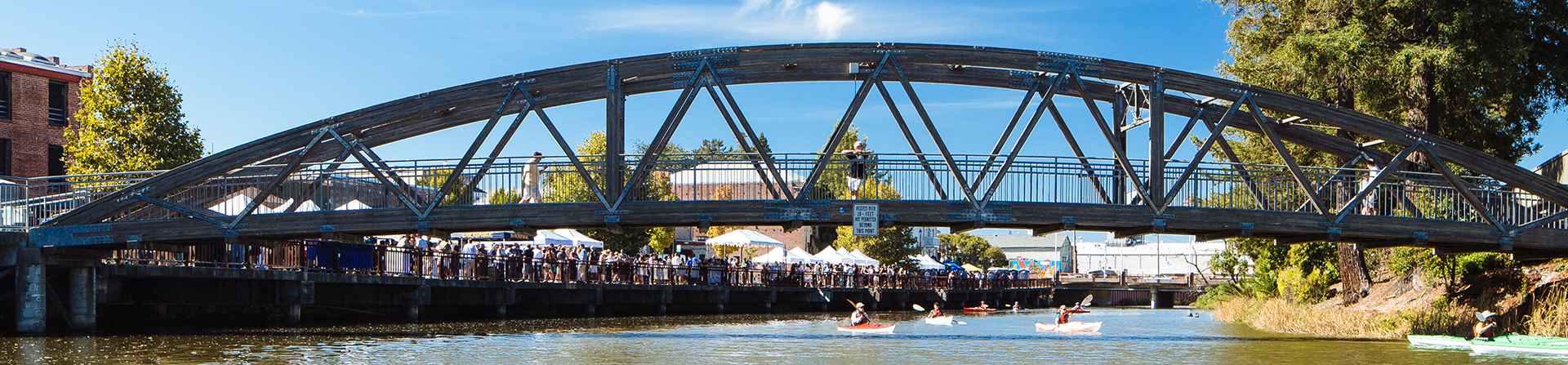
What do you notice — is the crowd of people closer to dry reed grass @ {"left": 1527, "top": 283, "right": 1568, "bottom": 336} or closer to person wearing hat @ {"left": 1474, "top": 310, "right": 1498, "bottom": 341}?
Result: person wearing hat @ {"left": 1474, "top": 310, "right": 1498, "bottom": 341}

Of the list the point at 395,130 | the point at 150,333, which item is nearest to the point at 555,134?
the point at 395,130

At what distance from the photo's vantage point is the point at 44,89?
45.7 m

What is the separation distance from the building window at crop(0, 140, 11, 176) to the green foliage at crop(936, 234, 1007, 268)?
Answer: 97548mm

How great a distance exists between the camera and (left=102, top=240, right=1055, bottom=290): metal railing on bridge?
96.6 feet

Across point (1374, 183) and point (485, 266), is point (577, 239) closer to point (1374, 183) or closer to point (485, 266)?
point (485, 266)

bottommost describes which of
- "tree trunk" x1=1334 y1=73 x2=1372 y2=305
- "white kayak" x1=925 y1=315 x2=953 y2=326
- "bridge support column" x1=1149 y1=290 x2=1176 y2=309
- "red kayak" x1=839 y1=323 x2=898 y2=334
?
"bridge support column" x1=1149 y1=290 x2=1176 y2=309

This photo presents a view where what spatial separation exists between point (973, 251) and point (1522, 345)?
11597 cm

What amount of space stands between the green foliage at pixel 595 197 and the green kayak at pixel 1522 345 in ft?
52.5

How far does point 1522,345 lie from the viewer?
24547 millimetres

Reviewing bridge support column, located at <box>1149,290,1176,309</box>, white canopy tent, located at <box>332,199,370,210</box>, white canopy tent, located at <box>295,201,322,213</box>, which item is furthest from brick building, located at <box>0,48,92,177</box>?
bridge support column, located at <box>1149,290,1176,309</box>

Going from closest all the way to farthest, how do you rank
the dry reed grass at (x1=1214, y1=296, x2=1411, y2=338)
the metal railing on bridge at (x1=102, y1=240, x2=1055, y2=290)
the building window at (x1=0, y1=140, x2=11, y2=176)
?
the metal railing on bridge at (x1=102, y1=240, x2=1055, y2=290), the dry reed grass at (x1=1214, y1=296, x2=1411, y2=338), the building window at (x1=0, y1=140, x2=11, y2=176)

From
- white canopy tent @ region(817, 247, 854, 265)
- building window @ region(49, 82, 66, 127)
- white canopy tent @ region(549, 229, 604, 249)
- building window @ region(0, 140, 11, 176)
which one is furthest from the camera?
white canopy tent @ region(817, 247, 854, 265)

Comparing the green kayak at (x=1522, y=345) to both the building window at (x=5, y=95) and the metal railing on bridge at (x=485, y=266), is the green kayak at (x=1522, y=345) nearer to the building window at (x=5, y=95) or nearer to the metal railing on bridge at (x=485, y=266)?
the metal railing on bridge at (x=485, y=266)

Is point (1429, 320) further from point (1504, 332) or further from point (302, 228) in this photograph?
point (302, 228)
